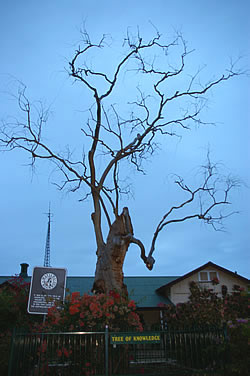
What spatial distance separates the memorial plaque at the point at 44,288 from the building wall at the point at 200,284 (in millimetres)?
14475

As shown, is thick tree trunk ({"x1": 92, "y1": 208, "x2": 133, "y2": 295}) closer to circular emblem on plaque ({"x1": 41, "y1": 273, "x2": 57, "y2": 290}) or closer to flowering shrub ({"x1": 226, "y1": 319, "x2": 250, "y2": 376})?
circular emblem on plaque ({"x1": 41, "y1": 273, "x2": 57, "y2": 290})

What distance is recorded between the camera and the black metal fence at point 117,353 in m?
7.61

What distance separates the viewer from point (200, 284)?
23109mm

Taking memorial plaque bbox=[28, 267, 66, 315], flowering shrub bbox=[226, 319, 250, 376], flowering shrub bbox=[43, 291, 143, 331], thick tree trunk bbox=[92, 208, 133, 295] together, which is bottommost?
flowering shrub bbox=[226, 319, 250, 376]

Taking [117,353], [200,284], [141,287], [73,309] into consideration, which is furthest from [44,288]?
[141,287]

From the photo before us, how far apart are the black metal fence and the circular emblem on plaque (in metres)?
2.12

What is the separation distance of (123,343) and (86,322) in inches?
45.1

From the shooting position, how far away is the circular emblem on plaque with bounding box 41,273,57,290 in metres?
10.2

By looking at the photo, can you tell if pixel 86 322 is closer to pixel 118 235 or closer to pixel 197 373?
pixel 197 373

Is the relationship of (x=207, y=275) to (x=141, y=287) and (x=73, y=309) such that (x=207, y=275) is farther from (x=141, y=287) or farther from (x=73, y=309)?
(x=73, y=309)

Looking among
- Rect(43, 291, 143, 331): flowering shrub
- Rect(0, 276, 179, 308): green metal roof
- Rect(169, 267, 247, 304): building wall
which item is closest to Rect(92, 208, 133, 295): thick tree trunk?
Rect(43, 291, 143, 331): flowering shrub

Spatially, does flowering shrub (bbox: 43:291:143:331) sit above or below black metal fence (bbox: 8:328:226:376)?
above

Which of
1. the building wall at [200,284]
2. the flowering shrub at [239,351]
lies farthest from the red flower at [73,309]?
the building wall at [200,284]

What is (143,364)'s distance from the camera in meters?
8.53
